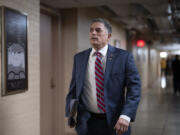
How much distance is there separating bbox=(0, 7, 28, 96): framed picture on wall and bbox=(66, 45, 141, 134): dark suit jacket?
0.98 meters

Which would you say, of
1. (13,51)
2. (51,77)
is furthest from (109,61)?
(51,77)

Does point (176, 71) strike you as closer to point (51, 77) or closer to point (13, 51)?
point (51, 77)

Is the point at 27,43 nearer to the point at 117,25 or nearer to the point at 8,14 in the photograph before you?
the point at 8,14

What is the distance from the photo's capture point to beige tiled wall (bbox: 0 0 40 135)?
2.77 meters

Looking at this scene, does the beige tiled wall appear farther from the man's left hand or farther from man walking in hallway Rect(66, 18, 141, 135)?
the man's left hand

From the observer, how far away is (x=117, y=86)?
199cm

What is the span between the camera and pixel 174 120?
607 cm

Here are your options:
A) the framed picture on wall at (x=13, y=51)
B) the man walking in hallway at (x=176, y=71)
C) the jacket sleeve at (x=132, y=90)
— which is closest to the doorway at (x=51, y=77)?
the framed picture on wall at (x=13, y=51)

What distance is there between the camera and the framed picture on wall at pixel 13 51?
265cm

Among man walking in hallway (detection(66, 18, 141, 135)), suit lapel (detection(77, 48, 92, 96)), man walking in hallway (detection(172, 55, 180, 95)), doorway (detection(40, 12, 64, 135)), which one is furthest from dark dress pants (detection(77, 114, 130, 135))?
man walking in hallway (detection(172, 55, 180, 95))

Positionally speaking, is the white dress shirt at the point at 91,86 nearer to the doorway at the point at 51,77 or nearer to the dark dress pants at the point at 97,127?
the dark dress pants at the point at 97,127

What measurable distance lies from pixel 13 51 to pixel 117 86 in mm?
1344

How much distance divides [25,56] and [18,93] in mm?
436

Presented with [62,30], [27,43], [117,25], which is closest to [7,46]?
[27,43]
